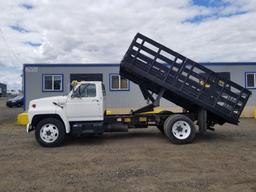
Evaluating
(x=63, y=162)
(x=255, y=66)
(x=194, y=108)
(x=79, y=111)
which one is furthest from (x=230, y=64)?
(x=63, y=162)

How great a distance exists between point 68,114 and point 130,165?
3297mm

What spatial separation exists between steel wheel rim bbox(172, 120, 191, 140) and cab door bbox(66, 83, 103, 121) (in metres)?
2.44

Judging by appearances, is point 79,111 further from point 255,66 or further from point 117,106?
point 255,66

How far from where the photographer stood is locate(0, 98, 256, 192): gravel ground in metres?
5.57

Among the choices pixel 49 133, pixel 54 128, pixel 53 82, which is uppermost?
pixel 53 82

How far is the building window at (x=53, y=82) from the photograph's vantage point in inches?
719

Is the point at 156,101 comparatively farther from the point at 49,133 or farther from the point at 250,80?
the point at 250,80

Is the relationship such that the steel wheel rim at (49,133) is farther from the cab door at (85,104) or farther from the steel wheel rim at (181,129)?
the steel wheel rim at (181,129)

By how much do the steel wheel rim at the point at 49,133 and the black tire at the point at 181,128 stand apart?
3.55 m

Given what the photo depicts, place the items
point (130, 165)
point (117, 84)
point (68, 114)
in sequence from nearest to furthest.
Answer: point (130, 165)
point (68, 114)
point (117, 84)

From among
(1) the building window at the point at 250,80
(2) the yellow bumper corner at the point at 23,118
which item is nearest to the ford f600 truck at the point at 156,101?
(2) the yellow bumper corner at the point at 23,118

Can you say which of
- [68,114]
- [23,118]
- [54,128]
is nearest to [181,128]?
[68,114]

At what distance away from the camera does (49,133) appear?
9352 millimetres

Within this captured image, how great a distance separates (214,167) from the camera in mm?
6738
